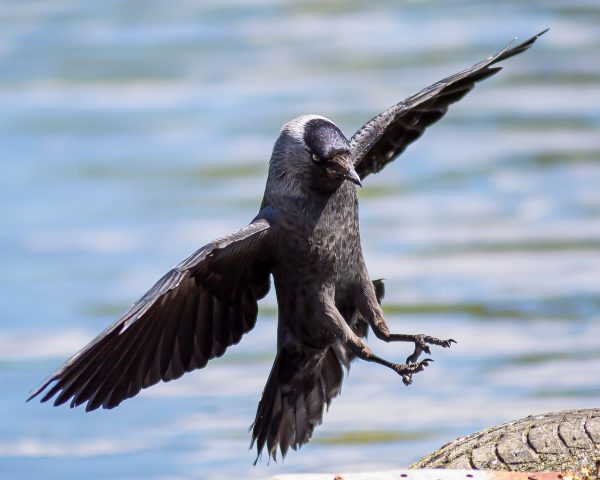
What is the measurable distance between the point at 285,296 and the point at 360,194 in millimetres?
6269

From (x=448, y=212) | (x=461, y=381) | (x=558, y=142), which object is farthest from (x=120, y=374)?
(x=558, y=142)

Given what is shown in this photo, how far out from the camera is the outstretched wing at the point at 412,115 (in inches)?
286

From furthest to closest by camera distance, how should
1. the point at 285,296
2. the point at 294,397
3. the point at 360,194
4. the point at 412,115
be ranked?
the point at 360,194 < the point at 412,115 < the point at 294,397 < the point at 285,296

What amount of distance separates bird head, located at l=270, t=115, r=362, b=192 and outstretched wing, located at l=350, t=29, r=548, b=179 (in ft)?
1.69

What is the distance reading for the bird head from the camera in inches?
257

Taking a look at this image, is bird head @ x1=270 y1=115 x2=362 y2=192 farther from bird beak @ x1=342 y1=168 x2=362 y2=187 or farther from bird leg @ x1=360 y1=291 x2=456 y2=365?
bird leg @ x1=360 y1=291 x2=456 y2=365

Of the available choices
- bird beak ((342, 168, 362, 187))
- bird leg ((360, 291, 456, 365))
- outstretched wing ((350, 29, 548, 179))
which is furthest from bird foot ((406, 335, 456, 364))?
outstretched wing ((350, 29, 548, 179))

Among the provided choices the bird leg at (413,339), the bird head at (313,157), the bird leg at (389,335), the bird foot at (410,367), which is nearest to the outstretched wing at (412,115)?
the bird head at (313,157)

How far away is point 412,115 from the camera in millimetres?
7824

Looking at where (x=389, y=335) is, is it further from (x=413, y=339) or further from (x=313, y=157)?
(x=313, y=157)

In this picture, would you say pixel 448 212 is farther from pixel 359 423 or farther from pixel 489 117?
pixel 359 423

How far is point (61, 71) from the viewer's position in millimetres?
16828

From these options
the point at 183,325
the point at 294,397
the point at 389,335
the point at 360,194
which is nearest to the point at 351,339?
the point at 389,335

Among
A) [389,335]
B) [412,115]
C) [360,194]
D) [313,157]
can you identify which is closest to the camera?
[313,157]
